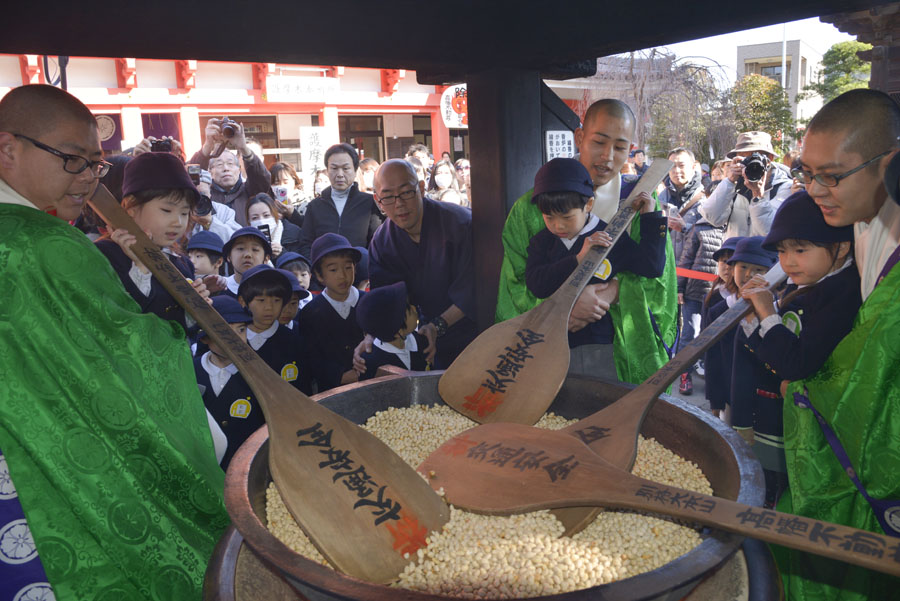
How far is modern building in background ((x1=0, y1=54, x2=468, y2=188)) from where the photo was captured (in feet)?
28.4

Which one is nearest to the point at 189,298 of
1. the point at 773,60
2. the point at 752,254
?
the point at 752,254

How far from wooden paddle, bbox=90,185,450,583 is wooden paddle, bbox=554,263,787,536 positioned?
273 millimetres

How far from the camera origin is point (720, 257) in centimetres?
327

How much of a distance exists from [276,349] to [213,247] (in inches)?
38.1

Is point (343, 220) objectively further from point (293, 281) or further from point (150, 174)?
point (150, 174)

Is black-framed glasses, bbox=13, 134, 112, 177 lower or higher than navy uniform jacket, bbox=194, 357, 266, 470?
higher

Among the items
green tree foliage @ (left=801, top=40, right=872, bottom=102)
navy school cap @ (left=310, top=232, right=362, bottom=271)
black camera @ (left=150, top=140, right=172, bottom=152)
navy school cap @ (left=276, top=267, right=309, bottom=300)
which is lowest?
navy school cap @ (left=276, top=267, right=309, bottom=300)

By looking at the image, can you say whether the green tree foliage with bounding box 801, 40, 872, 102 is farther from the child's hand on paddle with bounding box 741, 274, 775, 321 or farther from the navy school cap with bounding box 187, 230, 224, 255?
the child's hand on paddle with bounding box 741, 274, 775, 321

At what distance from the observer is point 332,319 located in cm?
288

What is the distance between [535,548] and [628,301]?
1.26 meters

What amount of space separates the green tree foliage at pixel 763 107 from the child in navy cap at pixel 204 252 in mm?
15850

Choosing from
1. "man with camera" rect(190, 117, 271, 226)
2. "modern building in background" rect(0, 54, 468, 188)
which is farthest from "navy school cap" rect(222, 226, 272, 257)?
"modern building in background" rect(0, 54, 468, 188)

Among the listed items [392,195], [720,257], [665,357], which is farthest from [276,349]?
[720,257]

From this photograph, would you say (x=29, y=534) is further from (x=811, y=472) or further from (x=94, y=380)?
(x=811, y=472)
